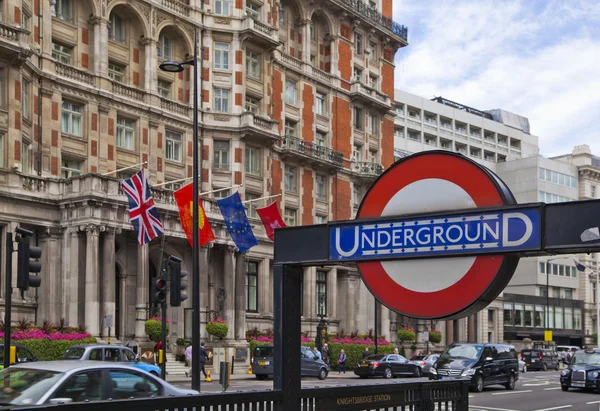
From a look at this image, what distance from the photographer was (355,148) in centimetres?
7138

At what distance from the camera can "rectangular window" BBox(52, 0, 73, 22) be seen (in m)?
48.5

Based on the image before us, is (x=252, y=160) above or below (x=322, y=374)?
above

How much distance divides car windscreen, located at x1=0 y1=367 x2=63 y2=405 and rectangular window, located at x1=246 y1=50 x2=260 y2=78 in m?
47.8

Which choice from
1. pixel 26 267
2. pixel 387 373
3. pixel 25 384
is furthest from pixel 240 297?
pixel 25 384

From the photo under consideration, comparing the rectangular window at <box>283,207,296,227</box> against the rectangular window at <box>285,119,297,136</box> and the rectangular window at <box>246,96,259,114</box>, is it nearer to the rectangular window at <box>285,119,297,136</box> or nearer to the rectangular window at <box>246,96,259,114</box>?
the rectangular window at <box>285,119,297,136</box>

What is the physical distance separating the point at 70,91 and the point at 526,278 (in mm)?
76082

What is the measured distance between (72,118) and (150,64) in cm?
704

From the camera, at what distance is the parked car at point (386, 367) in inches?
1927

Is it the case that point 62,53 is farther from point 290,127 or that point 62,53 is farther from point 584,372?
point 584,372

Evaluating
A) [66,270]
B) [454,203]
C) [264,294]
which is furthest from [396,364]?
[454,203]

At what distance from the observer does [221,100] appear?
57.2 meters

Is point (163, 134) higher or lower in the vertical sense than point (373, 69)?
lower

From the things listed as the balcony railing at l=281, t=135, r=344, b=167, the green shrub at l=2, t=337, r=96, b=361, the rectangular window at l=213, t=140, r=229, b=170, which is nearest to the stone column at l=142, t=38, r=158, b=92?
the rectangular window at l=213, t=140, r=229, b=170

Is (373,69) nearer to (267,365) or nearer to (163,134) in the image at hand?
(163,134)
